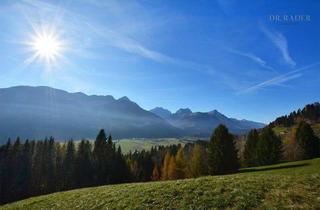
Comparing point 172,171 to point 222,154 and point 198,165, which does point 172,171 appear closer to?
point 198,165

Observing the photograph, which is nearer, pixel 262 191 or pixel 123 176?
pixel 262 191

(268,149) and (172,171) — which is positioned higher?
(268,149)

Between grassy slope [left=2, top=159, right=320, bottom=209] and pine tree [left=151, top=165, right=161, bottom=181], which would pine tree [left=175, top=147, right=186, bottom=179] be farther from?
grassy slope [left=2, top=159, right=320, bottom=209]

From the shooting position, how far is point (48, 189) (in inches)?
3767

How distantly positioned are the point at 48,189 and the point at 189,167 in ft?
167

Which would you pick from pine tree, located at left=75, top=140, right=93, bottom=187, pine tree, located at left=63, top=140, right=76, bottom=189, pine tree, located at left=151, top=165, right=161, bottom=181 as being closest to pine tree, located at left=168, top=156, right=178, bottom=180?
pine tree, located at left=151, top=165, right=161, bottom=181

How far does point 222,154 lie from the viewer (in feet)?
259

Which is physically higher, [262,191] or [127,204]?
[262,191]

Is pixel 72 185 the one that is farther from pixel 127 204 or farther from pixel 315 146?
pixel 315 146

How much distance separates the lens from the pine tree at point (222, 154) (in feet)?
257

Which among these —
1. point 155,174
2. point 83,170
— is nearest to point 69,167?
point 83,170

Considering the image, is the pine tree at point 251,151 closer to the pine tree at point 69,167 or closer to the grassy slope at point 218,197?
the pine tree at point 69,167

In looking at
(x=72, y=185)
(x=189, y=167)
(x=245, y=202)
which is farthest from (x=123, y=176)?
(x=245, y=202)

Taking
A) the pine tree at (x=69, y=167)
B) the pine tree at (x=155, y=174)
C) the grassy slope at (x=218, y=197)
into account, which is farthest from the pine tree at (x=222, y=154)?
the grassy slope at (x=218, y=197)
